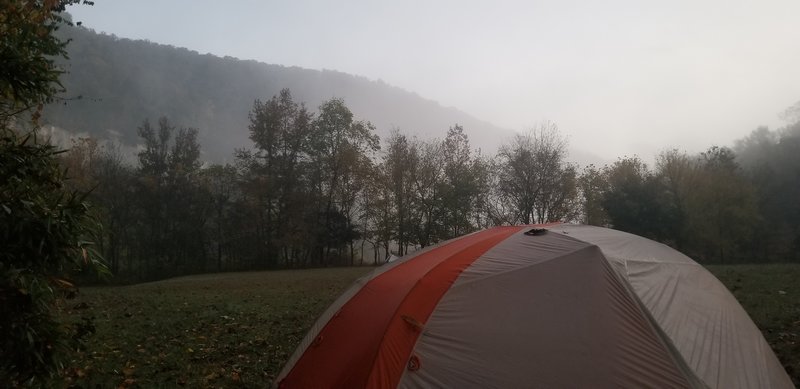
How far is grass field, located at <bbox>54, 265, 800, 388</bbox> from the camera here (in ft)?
22.0

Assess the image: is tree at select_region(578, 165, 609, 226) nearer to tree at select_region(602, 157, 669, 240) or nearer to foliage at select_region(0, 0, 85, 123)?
tree at select_region(602, 157, 669, 240)

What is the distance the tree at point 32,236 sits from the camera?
3203 millimetres

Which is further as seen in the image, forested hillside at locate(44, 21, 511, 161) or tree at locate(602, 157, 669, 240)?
forested hillside at locate(44, 21, 511, 161)

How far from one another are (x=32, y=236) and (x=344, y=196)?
44.3 metres

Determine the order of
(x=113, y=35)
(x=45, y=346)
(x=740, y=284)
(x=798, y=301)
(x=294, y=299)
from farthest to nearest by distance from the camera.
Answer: (x=113, y=35)
(x=294, y=299)
(x=740, y=284)
(x=798, y=301)
(x=45, y=346)

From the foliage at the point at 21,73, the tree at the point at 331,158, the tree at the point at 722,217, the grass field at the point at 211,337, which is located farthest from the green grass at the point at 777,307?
the tree at the point at 331,158

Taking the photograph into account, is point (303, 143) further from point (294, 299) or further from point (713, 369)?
point (713, 369)

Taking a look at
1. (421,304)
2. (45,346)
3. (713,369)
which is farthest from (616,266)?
(45,346)

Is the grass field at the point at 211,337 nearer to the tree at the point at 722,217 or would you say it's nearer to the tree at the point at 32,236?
the tree at the point at 32,236

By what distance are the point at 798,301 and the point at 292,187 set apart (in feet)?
131

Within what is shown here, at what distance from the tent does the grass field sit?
81.8 inches

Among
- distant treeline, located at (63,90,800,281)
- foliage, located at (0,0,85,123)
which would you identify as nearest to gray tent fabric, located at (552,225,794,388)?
foliage, located at (0,0,85,123)

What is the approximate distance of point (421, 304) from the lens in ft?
15.7

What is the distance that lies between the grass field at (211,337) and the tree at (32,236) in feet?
1.25
